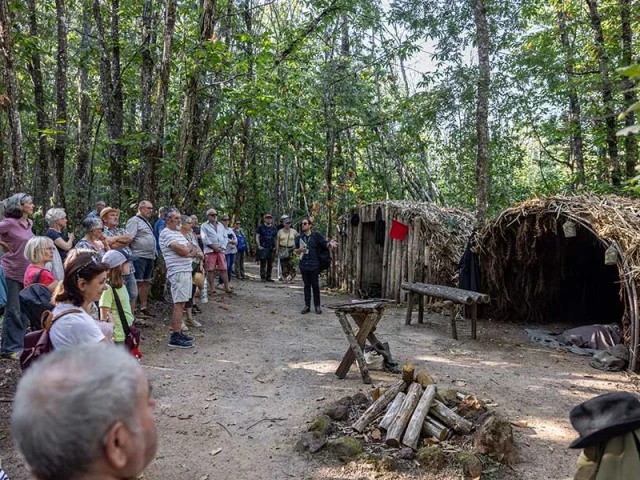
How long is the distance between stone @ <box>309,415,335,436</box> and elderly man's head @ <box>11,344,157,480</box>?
10.7 feet

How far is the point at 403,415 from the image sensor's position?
4.16 meters

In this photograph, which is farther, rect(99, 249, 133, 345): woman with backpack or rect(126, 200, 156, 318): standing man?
rect(126, 200, 156, 318): standing man

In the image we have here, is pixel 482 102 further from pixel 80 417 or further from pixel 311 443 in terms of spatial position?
pixel 80 417

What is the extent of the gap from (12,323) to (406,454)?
462 cm

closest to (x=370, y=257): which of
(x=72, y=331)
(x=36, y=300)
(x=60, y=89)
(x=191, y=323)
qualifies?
(x=191, y=323)

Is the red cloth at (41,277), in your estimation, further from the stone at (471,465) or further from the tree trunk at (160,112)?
the tree trunk at (160,112)

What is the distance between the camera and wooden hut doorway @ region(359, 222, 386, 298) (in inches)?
491

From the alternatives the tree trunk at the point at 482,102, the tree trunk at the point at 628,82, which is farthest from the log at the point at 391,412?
the tree trunk at the point at 628,82

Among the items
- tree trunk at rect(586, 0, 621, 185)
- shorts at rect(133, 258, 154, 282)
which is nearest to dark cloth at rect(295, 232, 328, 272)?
shorts at rect(133, 258, 154, 282)

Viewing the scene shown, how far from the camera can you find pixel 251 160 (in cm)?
1866

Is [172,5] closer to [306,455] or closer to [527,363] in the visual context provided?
[306,455]

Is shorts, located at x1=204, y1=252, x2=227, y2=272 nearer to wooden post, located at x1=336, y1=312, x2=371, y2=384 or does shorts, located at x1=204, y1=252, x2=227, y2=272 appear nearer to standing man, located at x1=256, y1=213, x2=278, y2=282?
standing man, located at x1=256, y1=213, x2=278, y2=282

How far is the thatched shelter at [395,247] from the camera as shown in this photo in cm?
1026

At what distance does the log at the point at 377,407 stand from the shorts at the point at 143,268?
461 centimetres
